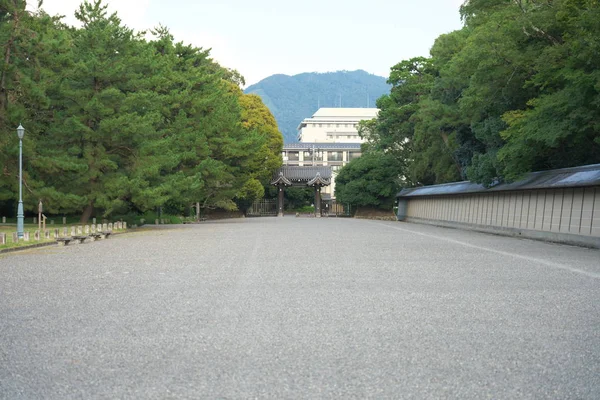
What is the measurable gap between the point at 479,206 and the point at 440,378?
2986 centimetres

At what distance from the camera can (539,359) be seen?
4820 mm

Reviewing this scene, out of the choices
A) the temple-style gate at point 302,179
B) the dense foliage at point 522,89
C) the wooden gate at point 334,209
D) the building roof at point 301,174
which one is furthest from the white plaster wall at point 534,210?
the wooden gate at point 334,209

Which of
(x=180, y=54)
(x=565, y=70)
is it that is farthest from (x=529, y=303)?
(x=180, y=54)

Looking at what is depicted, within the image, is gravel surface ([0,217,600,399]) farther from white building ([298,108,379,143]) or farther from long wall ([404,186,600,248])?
white building ([298,108,379,143])

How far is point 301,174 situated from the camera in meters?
64.2

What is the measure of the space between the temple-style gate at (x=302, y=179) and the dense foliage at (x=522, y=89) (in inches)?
951

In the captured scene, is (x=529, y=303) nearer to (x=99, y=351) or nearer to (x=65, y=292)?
(x=99, y=351)

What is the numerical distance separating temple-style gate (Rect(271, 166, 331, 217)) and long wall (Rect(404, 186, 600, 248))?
23.8 metres

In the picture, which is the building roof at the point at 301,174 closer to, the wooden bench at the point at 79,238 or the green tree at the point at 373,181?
the green tree at the point at 373,181

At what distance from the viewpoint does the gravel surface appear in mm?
4195

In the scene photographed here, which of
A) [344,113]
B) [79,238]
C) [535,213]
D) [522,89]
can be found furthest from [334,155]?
[79,238]

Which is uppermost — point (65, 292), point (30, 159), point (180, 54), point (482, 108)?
point (180, 54)

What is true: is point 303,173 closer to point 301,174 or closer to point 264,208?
point 301,174

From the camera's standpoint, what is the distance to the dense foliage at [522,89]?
18.3 metres
